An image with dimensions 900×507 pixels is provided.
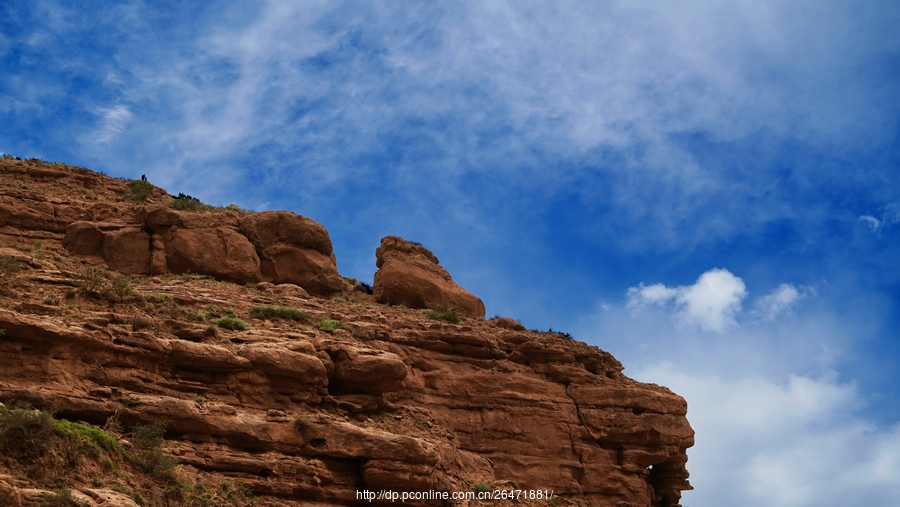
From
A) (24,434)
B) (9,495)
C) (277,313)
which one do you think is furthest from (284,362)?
(9,495)

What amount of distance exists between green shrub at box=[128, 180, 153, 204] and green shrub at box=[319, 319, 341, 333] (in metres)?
11.9

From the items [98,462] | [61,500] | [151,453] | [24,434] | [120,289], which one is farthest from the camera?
[120,289]

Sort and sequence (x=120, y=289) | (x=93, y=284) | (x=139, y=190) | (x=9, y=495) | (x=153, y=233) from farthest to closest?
(x=139, y=190), (x=153, y=233), (x=120, y=289), (x=93, y=284), (x=9, y=495)

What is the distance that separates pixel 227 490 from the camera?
17844mm

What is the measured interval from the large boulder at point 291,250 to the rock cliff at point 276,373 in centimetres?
7

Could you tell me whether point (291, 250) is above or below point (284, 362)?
above

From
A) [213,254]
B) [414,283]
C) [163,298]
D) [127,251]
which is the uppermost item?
[414,283]

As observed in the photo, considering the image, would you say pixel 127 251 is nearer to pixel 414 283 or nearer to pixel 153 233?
pixel 153 233

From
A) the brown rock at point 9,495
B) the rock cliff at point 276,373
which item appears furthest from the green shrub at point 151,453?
the brown rock at point 9,495

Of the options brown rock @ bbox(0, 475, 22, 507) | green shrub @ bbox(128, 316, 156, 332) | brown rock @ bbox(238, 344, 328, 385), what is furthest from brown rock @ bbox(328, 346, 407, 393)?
brown rock @ bbox(0, 475, 22, 507)

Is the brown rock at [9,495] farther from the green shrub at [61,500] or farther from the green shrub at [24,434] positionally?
the green shrub at [24,434]

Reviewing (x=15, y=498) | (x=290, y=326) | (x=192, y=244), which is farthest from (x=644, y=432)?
(x=15, y=498)

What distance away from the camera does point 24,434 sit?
14.8m

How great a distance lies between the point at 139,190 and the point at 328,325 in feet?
42.9
